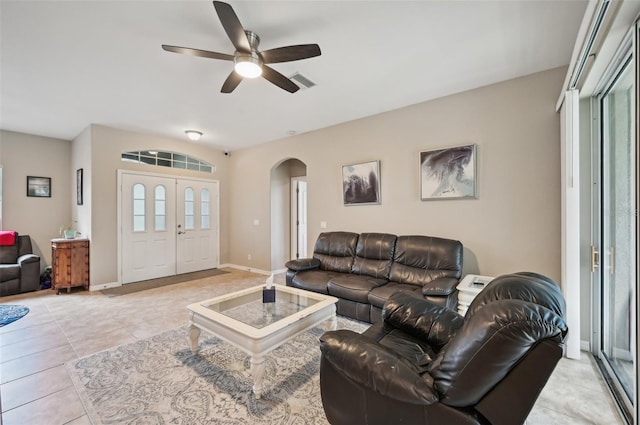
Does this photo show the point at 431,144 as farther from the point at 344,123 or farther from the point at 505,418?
the point at 505,418

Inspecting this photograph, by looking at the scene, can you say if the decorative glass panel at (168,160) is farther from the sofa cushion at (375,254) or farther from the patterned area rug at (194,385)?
the sofa cushion at (375,254)

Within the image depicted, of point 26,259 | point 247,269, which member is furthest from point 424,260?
point 26,259

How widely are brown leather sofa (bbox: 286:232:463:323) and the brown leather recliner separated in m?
1.40

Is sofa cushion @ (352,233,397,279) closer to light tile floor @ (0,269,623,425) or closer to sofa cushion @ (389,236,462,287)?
sofa cushion @ (389,236,462,287)

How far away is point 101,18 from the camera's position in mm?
2143

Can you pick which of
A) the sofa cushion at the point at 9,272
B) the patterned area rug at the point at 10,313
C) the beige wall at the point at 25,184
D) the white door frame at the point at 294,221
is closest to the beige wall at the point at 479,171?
the white door frame at the point at 294,221

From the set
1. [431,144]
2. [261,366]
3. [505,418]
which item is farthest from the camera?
[431,144]

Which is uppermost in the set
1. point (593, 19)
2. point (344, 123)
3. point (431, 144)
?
point (344, 123)

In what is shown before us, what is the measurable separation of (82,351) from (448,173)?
14.5 feet

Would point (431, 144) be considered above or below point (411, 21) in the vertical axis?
below

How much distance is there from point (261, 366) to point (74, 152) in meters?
6.13

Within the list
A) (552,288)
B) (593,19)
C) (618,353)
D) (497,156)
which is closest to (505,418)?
(552,288)

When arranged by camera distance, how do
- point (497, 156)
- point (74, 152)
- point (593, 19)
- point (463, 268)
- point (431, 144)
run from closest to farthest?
point (593, 19) < point (497, 156) < point (463, 268) < point (431, 144) < point (74, 152)

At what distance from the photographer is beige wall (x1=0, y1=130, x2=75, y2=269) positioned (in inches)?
192
